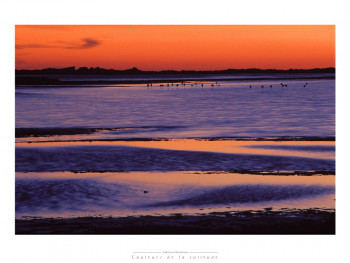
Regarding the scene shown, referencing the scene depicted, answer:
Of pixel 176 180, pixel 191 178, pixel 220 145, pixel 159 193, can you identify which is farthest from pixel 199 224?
pixel 220 145

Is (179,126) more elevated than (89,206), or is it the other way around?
(179,126)

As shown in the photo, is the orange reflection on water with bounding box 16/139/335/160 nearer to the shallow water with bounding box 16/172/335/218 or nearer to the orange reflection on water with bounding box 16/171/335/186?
the orange reflection on water with bounding box 16/171/335/186

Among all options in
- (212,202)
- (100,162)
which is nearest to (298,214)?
(212,202)

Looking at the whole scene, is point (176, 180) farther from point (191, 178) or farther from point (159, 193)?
point (159, 193)

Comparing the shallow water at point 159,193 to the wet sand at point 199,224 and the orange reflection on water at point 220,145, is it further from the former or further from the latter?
the orange reflection on water at point 220,145

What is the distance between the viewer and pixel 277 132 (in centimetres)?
2734

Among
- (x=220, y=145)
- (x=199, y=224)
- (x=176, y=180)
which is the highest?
(x=220, y=145)

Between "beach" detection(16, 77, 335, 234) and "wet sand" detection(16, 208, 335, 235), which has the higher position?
"beach" detection(16, 77, 335, 234)

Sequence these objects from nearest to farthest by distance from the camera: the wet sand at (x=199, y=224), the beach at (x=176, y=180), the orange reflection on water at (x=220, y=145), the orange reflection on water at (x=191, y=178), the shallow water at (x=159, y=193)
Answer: the wet sand at (x=199, y=224), the beach at (x=176, y=180), the shallow water at (x=159, y=193), the orange reflection on water at (x=191, y=178), the orange reflection on water at (x=220, y=145)

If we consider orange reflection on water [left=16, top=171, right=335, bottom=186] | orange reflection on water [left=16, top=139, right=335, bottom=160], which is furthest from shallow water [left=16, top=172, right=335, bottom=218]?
orange reflection on water [left=16, top=139, right=335, bottom=160]

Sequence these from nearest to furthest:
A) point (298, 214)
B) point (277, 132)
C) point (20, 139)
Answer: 1. point (298, 214)
2. point (20, 139)
3. point (277, 132)

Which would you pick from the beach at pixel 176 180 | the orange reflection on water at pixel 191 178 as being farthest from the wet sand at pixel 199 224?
the orange reflection on water at pixel 191 178

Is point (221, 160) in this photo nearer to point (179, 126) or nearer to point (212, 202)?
point (212, 202)

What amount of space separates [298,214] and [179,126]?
18.6 meters
